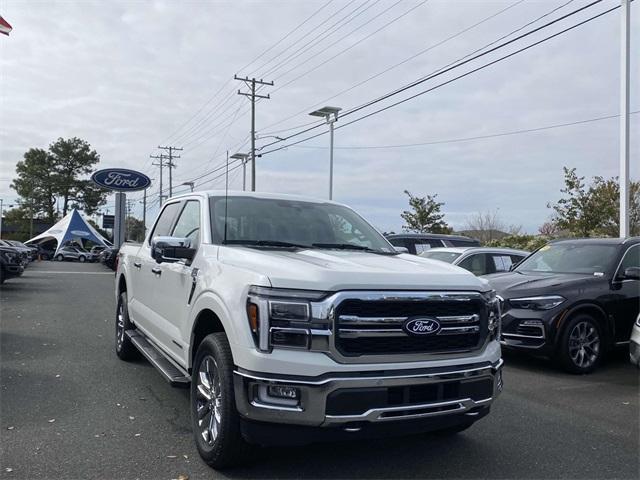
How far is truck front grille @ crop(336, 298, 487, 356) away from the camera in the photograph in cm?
338

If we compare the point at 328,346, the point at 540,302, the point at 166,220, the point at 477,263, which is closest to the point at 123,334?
the point at 166,220

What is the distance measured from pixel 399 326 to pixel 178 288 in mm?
2069

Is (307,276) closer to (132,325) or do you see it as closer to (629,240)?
(132,325)

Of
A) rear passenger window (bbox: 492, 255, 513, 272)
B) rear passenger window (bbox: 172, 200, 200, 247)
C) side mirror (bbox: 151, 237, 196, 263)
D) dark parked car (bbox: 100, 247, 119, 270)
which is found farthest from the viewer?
dark parked car (bbox: 100, 247, 119, 270)

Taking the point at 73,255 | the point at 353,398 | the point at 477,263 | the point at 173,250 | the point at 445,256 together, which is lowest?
the point at 73,255

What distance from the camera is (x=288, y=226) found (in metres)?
4.90

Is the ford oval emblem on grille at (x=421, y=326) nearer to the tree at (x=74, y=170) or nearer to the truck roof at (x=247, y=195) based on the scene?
the truck roof at (x=247, y=195)

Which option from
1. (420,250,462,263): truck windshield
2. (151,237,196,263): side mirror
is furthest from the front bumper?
(420,250,462,263): truck windshield

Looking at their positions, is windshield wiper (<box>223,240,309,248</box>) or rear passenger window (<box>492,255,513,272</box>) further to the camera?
rear passenger window (<box>492,255,513,272</box>)

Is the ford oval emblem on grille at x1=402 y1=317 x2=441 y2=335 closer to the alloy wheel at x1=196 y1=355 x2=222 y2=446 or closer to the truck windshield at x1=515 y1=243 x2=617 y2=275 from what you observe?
→ the alloy wheel at x1=196 y1=355 x2=222 y2=446

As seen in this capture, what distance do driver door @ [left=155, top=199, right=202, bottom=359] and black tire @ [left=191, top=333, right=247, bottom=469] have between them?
0.46 meters

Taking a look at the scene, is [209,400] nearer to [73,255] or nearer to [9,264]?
[9,264]

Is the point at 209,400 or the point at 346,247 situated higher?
the point at 346,247

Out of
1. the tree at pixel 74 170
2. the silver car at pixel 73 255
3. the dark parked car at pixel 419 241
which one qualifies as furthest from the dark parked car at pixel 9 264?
the tree at pixel 74 170
